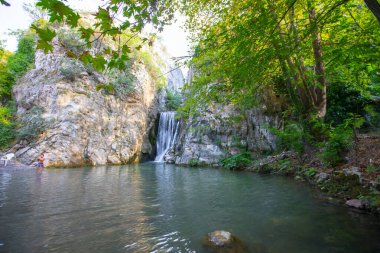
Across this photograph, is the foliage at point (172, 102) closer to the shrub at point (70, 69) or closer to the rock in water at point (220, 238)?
the shrub at point (70, 69)

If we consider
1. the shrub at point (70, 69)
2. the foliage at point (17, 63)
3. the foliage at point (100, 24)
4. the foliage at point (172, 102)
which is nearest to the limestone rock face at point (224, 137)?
the foliage at point (172, 102)

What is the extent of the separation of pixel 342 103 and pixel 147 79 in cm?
1878

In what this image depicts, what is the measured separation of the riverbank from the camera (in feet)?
16.6

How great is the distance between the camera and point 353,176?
20.0 ft

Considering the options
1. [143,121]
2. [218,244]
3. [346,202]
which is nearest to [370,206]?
[346,202]

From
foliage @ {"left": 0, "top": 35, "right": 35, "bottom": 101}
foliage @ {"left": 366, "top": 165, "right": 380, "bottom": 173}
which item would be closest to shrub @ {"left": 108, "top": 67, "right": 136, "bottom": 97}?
foliage @ {"left": 0, "top": 35, "right": 35, "bottom": 101}

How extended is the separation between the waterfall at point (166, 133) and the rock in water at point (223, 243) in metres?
19.9

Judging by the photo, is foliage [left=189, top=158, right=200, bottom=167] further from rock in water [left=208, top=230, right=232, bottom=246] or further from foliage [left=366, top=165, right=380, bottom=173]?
Result: rock in water [left=208, top=230, right=232, bottom=246]

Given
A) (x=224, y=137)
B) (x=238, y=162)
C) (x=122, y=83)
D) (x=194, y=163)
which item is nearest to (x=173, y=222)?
(x=238, y=162)

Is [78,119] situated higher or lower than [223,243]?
higher

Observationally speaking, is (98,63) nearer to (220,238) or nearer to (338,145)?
(220,238)

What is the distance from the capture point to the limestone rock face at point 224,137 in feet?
55.3

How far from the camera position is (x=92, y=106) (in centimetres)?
2005

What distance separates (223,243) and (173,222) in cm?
140
